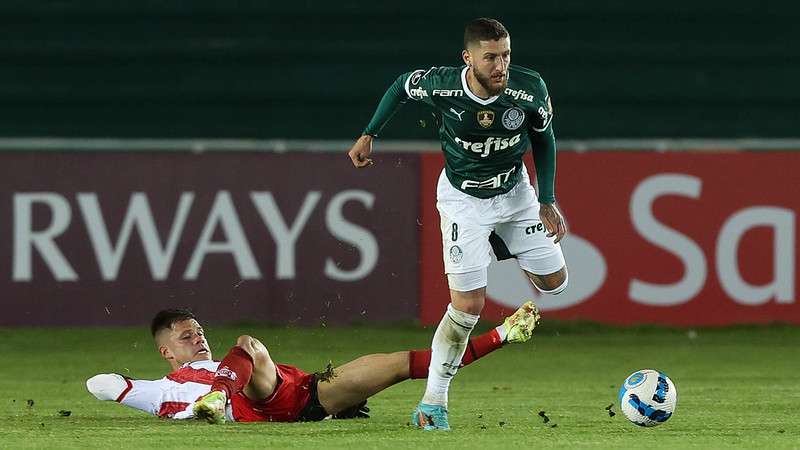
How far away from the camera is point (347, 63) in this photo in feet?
46.6

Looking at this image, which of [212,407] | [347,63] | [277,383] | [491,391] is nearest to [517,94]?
[277,383]

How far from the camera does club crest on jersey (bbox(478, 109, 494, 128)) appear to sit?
7742mm

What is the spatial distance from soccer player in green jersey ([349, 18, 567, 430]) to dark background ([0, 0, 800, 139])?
20.0 ft

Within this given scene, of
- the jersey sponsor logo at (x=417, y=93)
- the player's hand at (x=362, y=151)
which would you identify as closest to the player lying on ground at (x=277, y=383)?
the player's hand at (x=362, y=151)

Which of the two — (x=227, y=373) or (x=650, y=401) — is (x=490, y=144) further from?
(x=227, y=373)

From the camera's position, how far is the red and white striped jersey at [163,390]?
26.4 ft

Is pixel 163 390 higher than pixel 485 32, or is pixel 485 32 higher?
pixel 485 32

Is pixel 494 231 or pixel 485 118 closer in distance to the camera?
pixel 485 118

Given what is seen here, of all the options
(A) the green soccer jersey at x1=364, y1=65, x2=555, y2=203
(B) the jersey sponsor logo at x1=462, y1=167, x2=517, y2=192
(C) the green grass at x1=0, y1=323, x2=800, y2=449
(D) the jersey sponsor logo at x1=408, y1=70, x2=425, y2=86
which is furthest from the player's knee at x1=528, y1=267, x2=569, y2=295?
(D) the jersey sponsor logo at x1=408, y1=70, x2=425, y2=86

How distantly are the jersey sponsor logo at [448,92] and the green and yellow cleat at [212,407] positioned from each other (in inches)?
64.4

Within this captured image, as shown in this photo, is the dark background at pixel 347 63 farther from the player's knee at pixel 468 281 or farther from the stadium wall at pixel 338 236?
the player's knee at pixel 468 281

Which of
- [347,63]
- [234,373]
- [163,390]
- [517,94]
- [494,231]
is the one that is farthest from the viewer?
[347,63]

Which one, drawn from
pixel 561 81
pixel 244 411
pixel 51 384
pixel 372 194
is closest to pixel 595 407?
pixel 244 411

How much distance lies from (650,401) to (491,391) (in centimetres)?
245
